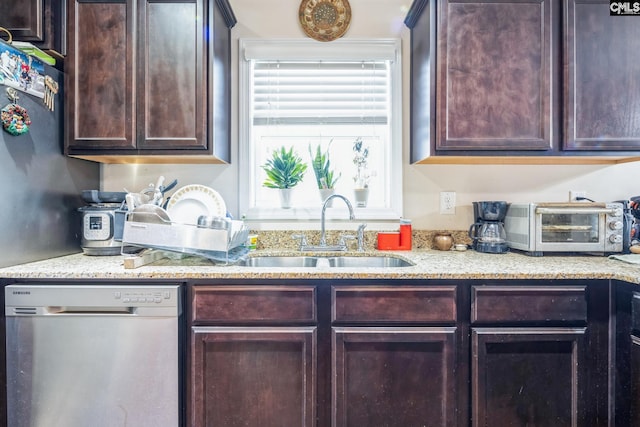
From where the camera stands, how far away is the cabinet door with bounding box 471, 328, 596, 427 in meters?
1.33

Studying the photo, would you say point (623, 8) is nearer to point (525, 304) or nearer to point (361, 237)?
point (525, 304)

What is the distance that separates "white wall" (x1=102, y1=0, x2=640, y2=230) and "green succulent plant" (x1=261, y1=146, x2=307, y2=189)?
217mm

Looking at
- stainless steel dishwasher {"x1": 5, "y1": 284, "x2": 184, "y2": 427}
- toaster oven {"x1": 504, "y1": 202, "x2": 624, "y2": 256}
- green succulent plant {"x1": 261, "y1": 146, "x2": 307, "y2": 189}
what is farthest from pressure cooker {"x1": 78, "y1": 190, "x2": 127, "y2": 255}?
toaster oven {"x1": 504, "y1": 202, "x2": 624, "y2": 256}

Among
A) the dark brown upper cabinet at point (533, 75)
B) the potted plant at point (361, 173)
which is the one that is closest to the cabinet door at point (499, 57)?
the dark brown upper cabinet at point (533, 75)

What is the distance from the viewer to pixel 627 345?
1.31 metres

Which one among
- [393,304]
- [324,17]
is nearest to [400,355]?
[393,304]

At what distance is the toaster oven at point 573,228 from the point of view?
5.57ft

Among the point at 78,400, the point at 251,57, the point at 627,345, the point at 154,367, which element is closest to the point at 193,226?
the point at 154,367

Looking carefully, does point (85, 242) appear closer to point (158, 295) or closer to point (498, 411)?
point (158, 295)

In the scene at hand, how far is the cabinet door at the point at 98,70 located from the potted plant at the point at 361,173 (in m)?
1.20

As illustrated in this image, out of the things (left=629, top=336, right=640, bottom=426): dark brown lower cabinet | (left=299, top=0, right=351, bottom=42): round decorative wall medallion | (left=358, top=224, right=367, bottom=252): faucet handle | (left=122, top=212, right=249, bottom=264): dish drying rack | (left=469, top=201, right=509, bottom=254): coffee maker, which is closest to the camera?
(left=629, top=336, right=640, bottom=426): dark brown lower cabinet

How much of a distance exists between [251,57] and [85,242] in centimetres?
135

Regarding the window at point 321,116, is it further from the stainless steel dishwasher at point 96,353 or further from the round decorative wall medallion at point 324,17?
the stainless steel dishwasher at point 96,353

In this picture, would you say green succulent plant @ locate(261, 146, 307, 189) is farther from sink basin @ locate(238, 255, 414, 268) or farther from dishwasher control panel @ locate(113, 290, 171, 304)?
dishwasher control panel @ locate(113, 290, 171, 304)
